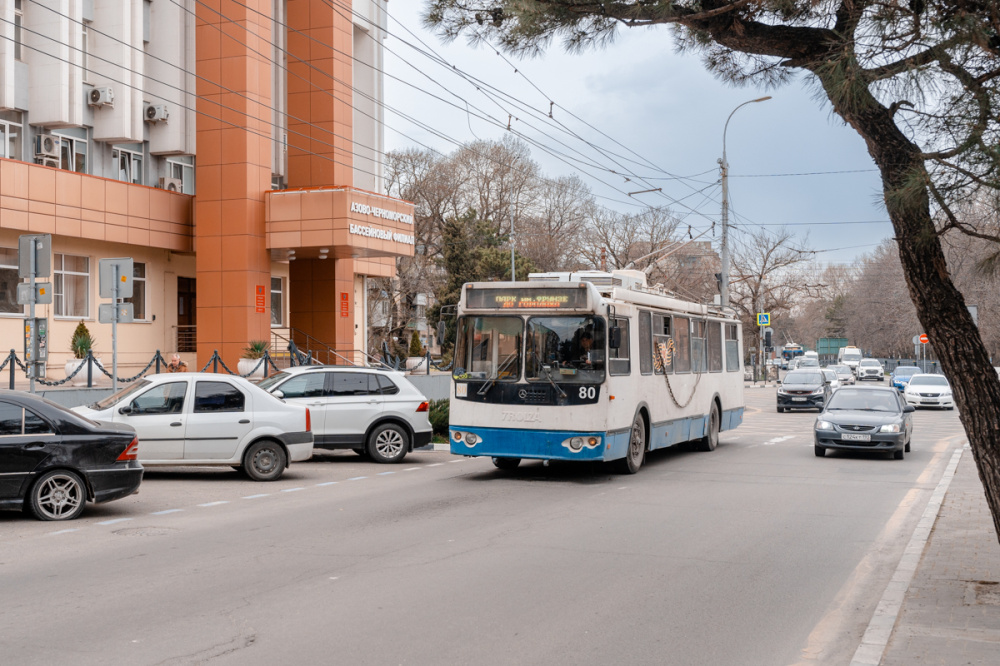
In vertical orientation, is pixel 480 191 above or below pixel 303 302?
above

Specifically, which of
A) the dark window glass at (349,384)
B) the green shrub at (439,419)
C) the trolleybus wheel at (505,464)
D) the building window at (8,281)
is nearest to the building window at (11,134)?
→ the building window at (8,281)

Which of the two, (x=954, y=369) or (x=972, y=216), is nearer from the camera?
(x=972, y=216)

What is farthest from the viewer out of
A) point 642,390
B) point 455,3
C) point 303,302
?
point 303,302

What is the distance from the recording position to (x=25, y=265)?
1622 centimetres

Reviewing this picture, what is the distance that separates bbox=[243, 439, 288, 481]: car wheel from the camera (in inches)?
570

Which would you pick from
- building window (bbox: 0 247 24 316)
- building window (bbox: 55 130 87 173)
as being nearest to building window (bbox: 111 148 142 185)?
building window (bbox: 55 130 87 173)

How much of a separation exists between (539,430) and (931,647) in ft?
29.4

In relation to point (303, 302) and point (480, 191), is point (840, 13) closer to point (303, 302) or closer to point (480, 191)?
point (303, 302)

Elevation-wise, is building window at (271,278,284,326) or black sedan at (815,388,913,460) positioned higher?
building window at (271,278,284,326)

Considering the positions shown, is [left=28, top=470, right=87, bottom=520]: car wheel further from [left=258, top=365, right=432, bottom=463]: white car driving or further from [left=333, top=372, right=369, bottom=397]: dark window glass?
[left=333, top=372, right=369, bottom=397]: dark window glass

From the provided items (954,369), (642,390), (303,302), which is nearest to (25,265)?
(642,390)

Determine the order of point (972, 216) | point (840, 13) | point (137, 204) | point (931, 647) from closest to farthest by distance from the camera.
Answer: point (931, 647)
point (972, 216)
point (840, 13)
point (137, 204)

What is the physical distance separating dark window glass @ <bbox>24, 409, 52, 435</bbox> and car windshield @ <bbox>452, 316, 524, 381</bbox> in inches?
248

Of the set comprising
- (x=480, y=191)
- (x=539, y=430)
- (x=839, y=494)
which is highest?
(x=480, y=191)
